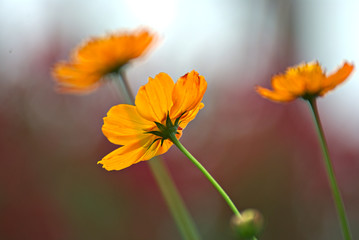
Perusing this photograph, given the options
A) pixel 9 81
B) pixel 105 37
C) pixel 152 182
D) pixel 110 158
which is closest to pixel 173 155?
pixel 152 182

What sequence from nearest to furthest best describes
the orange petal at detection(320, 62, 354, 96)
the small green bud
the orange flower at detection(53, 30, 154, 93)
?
1. the small green bud
2. the orange petal at detection(320, 62, 354, 96)
3. the orange flower at detection(53, 30, 154, 93)

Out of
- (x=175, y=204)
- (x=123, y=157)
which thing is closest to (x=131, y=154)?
(x=123, y=157)

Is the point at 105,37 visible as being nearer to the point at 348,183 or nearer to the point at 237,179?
the point at 237,179

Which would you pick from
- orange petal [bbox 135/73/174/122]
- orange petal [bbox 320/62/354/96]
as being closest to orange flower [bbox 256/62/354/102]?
orange petal [bbox 320/62/354/96]

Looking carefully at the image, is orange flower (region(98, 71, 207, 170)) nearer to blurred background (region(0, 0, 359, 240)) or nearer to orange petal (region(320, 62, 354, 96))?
orange petal (region(320, 62, 354, 96))

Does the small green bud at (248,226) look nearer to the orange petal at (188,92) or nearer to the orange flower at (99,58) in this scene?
the orange petal at (188,92)

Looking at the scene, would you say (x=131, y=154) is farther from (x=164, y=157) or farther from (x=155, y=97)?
(x=164, y=157)

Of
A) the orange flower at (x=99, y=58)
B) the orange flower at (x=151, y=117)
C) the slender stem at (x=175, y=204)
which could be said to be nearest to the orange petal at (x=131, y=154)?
the orange flower at (x=151, y=117)
